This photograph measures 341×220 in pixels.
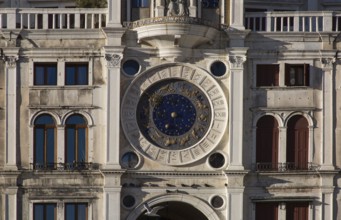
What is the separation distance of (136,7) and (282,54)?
5477mm

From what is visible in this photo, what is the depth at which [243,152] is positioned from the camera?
56.3 m

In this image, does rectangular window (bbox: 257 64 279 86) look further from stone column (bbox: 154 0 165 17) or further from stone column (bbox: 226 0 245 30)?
stone column (bbox: 154 0 165 17)

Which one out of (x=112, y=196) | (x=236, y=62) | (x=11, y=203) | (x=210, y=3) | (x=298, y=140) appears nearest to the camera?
(x=112, y=196)

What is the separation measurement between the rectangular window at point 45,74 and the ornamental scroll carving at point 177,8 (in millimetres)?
4552

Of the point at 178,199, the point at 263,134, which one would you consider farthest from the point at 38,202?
the point at 263,134

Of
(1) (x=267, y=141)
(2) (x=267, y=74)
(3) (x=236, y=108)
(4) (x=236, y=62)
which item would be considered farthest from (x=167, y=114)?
(2) (x=267, y=74)

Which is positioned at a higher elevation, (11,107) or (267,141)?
(11,107)

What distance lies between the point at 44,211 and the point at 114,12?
746cm

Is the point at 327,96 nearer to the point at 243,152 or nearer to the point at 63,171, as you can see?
the point at 243,152

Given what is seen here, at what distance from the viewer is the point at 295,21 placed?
57.2 meters

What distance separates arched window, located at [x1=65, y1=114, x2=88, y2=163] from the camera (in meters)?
56.4

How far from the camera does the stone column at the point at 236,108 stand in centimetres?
5606

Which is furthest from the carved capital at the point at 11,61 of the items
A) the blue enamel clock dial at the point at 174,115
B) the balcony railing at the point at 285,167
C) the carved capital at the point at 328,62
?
the carved capital at the point at 328,62

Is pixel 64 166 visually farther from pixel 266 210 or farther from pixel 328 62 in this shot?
pixel 328 62
